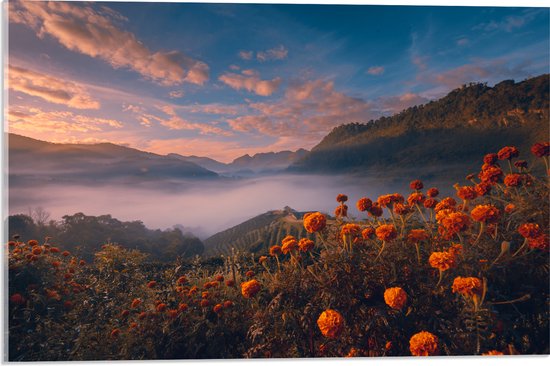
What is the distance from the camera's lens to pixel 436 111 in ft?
12.7

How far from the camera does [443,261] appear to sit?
2.53 meters

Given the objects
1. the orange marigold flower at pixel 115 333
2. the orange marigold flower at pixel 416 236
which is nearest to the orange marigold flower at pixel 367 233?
the orange marigold flower at pixel 416 236

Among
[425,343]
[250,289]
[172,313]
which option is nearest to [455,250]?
[425,343]

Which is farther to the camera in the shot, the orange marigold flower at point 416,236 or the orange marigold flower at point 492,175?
the orange marigold flower at point 492,175

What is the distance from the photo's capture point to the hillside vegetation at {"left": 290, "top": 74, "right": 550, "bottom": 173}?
12.3ft

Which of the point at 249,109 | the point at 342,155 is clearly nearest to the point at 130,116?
the point at 249,109

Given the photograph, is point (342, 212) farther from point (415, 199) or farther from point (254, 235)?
point (254, 235)

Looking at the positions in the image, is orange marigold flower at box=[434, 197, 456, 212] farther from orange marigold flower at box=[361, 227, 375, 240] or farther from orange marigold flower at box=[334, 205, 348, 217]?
orange marigold flower at box=[334, 205, 348, 217]

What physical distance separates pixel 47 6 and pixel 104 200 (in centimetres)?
199

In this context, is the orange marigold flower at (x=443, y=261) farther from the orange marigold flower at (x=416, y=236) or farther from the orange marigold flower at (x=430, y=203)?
the orange marigold flower at (x=430, y=203)

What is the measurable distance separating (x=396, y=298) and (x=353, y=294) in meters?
0.33

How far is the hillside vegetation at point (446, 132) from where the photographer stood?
3.73 meters

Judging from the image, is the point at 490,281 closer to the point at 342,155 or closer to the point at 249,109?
the point at 342,155

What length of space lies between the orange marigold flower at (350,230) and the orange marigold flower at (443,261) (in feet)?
1.85
